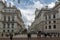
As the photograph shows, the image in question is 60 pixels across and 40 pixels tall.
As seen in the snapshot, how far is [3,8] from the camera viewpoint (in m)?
87.1

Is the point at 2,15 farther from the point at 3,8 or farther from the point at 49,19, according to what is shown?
the point at 49,19

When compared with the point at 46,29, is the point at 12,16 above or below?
above

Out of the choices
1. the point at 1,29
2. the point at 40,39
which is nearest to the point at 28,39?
the point at 40,39

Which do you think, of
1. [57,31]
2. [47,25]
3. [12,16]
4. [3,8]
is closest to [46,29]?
[47,25]

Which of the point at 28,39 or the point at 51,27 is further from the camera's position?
the point at 51,27

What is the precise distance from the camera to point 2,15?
84000 mm

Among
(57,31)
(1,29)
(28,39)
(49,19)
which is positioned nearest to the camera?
(28,39)

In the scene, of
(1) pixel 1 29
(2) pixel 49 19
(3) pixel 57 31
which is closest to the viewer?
(3) pixel 57 31

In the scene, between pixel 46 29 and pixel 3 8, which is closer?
pixel 46 29

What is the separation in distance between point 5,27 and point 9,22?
9.29 ft

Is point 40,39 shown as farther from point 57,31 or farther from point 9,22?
point 9,22

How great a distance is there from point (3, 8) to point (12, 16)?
652 cm

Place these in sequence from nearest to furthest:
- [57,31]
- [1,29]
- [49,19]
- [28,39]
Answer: [28,39]
[57,31]
[49,19]
[1,29]

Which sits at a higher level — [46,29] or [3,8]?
[3,8]
